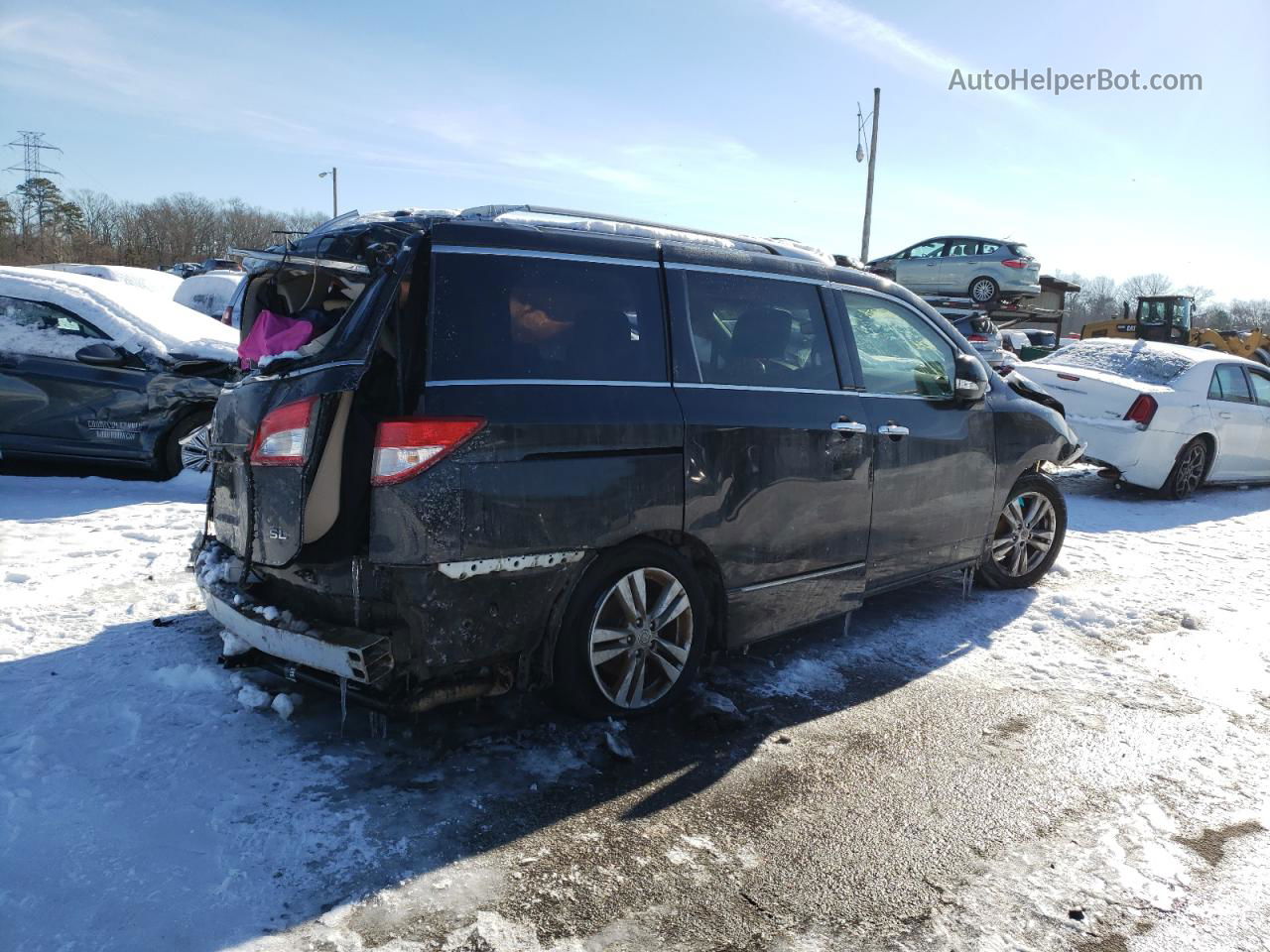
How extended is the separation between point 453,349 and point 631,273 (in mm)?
930

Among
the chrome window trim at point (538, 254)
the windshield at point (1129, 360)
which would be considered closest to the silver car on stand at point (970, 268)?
the windshield at point (1129, 360)

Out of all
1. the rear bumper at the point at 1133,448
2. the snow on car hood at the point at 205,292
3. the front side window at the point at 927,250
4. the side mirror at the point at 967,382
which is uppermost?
the front side window at the point at 927,250

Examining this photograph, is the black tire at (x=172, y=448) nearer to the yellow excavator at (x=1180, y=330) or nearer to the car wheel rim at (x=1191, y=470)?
the car wheel rim at (x=1191, y=470)

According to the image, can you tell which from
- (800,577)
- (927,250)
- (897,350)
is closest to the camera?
(800,577)

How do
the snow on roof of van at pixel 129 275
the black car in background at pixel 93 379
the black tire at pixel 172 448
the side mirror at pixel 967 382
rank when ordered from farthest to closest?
the snow on roof of van at pixel 129 275 → the black tire at pixel 172 448 → the black car in background at pixel 93 379 → the side mirror at pixel 967 382

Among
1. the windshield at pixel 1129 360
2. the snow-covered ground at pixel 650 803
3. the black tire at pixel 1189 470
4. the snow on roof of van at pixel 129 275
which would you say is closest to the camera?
the snow-covered ground at pixel 650 803

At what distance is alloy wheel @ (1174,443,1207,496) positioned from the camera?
390 inches

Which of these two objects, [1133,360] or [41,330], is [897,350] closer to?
[41,330]

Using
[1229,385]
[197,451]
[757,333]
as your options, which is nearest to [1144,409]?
[1229,385]

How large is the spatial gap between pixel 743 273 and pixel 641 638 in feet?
5.81

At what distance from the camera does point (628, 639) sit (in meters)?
3.66

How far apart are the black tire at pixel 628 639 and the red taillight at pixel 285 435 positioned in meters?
1.16

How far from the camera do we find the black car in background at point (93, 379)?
7.32 meters

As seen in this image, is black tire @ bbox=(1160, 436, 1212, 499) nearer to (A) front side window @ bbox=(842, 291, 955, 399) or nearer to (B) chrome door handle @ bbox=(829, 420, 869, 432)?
(A) front side window @ bbox=(842, 291, 955, 399)
